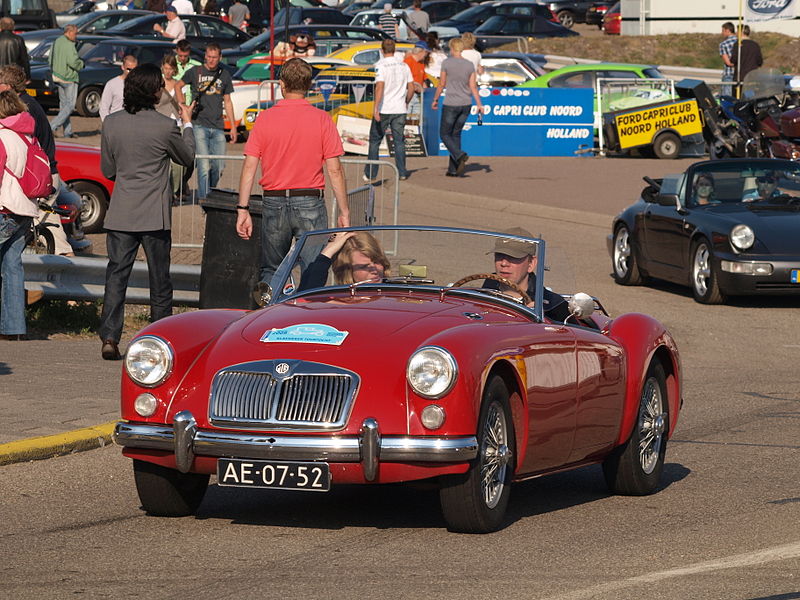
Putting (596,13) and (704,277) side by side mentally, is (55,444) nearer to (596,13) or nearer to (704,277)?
(704,277)

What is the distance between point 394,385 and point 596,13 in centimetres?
5501

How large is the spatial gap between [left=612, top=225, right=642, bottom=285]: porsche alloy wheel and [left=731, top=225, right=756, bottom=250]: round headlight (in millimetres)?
2061

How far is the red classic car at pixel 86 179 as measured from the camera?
60.6 feet

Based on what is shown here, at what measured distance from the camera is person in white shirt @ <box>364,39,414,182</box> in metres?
23.5

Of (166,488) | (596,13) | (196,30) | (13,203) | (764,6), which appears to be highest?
(596,13)

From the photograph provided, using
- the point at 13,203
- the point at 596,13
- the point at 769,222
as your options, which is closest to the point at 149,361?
the point at 13,203

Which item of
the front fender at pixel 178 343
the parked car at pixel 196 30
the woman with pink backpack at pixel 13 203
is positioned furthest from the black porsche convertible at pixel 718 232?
the parked car at pixel 196 30

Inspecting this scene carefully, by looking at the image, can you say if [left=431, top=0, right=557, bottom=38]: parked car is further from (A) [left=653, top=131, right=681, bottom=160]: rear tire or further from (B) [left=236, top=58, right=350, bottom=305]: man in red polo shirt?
(B) [left=236, top=58, right=350, bottom=305]: man in red polo shirt

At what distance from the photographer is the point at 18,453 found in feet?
27.3

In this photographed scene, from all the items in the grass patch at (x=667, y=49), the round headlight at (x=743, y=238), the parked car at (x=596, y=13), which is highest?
the parked car at (x=596, y=13)

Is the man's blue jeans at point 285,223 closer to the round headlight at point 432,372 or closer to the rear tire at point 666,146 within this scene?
the round headlight at point 432,372

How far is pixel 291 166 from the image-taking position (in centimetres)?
1112

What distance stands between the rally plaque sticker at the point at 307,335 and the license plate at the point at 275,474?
0.59 metres

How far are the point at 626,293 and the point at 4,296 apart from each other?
775 centimetres
